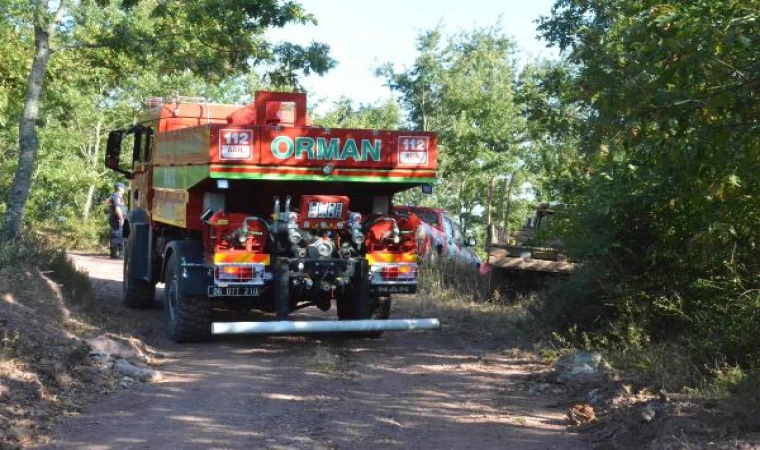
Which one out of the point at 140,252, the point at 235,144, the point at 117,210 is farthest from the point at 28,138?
the point at 117,210

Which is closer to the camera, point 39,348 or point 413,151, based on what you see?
point 39,348

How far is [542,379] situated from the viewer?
8875 mm

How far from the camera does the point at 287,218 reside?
10102 mm

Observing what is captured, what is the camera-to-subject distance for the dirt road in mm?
6539

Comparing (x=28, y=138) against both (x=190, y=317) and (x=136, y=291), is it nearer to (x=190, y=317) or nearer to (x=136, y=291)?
(x=136, y=291)

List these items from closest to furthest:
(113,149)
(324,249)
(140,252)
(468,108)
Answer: (324,249) → (140,252) → (113,149) → (468,108)

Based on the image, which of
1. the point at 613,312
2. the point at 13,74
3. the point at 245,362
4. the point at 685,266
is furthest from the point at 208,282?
the point at 13,74

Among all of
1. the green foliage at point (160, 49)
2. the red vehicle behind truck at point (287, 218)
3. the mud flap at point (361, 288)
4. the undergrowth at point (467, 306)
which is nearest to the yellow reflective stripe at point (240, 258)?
the red vehicle behind truck at point (287, 218)

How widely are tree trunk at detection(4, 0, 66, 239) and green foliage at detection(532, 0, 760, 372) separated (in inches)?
309

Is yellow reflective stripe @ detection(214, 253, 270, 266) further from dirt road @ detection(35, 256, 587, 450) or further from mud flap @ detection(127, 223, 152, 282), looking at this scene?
mud flap @ detection(127, 223, 152, 282)

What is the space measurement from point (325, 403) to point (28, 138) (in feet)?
27.2

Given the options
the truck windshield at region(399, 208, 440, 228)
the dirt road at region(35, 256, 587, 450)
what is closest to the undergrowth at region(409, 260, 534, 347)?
the dirt road at region(35, 256, 587, 450)

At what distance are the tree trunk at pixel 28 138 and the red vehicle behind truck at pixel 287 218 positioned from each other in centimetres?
341

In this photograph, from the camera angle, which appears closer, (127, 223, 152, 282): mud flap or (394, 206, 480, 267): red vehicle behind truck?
(127, 223, 152, 282): mud flap
